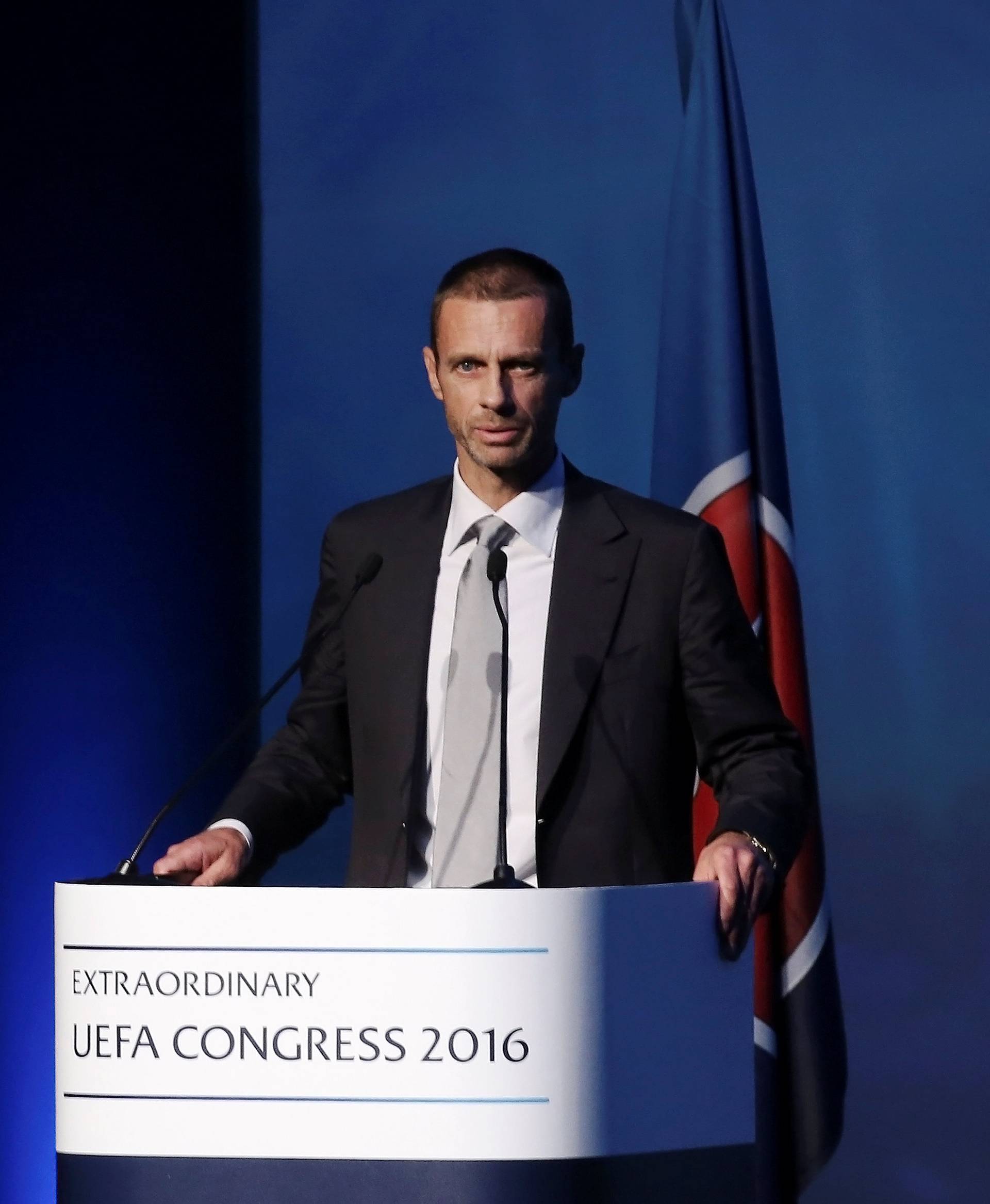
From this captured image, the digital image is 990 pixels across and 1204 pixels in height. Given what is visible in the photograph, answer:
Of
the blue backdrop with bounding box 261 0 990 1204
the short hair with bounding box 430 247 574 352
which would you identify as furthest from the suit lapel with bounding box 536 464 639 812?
the blue backdrop with bounding box 261 0 990 1204

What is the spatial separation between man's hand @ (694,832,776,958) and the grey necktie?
327 mm

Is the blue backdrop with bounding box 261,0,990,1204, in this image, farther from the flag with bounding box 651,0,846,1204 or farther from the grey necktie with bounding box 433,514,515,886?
the grey necktie with bounding box 433,514,515,886

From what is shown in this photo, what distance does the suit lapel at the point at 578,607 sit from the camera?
71.2 inches

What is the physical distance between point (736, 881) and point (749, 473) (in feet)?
5.21

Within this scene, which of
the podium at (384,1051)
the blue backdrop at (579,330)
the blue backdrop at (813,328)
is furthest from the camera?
the blue backdrop at (813,328)

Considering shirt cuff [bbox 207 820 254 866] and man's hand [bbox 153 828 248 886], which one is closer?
man's hand [bbox 153 828 248 886]

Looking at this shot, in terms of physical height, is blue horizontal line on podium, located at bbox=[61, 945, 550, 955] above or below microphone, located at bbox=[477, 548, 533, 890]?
below

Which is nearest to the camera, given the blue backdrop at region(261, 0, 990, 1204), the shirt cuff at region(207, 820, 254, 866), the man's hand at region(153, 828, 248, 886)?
the man's hand at region(153, 828, 248, 886)

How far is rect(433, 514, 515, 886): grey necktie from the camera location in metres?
1.78

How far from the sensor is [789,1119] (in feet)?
9.21

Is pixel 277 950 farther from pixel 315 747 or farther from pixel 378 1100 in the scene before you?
pixel 315 747

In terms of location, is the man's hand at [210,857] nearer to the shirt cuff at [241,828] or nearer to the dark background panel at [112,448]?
the shirt cuff at [241,828]

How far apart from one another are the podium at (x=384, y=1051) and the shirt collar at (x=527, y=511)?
0.71 meters

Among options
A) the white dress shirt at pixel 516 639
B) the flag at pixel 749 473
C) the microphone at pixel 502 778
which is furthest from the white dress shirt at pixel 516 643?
the flag at pixel 749 473
